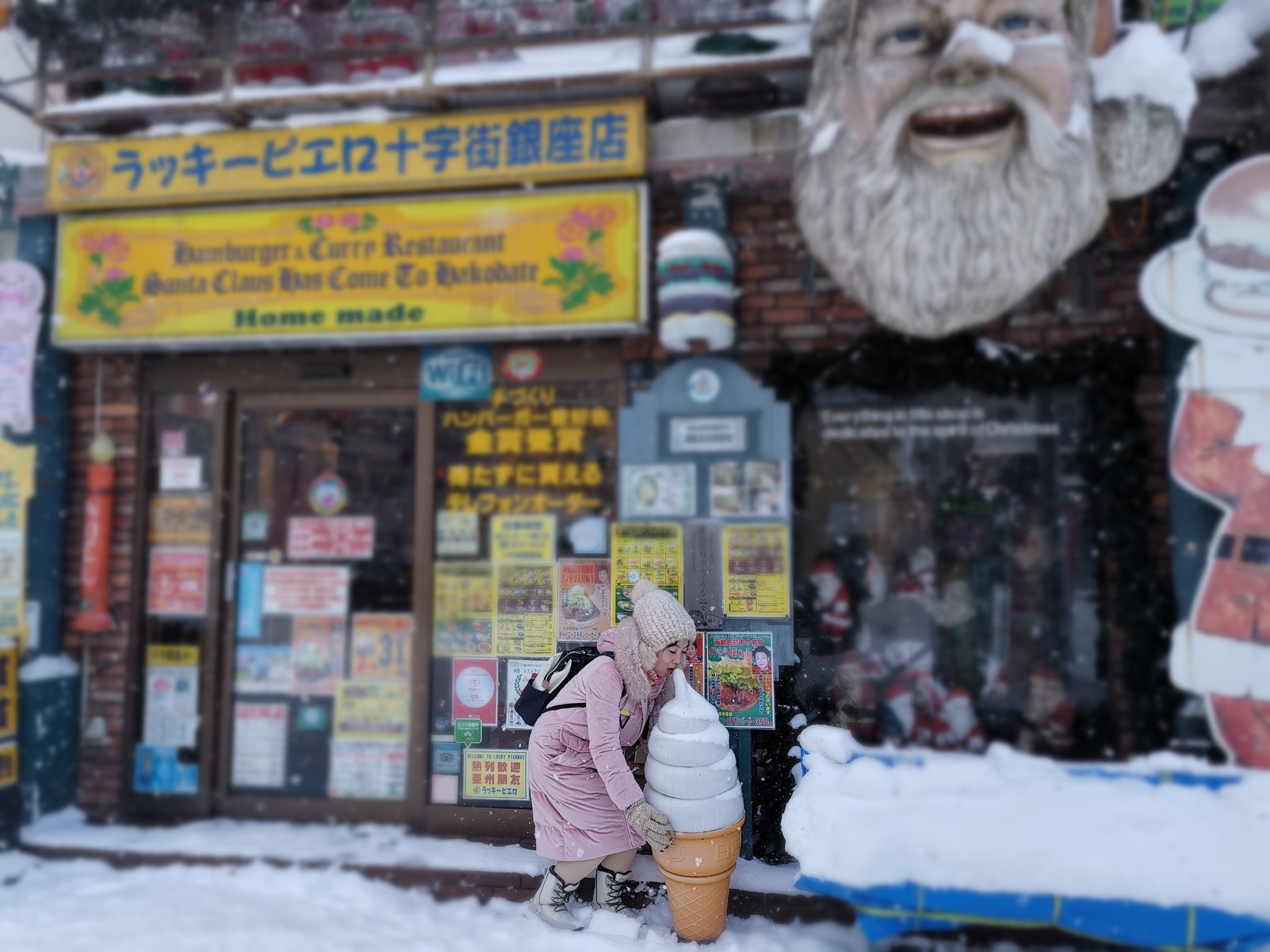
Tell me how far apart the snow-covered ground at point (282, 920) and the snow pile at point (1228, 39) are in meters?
4.72

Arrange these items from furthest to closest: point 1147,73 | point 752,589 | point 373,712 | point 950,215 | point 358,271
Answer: point 373,712, point 358,271, point 950,215, point 1147,73, point 752,589

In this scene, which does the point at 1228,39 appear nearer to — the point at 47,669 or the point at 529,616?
the point at 529,616

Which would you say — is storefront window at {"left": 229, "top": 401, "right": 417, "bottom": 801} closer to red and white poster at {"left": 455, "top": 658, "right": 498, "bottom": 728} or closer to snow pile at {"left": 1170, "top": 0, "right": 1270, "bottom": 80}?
red and white poster at {"left": 455, "top": 658, "right": 498, "bottom": 728}

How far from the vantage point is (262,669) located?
5.30 meters

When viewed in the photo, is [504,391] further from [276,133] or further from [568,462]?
[276,133]

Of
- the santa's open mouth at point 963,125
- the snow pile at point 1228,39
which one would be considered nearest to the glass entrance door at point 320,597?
the santa's open mouth at point 963,125

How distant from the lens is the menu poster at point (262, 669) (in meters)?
5.29

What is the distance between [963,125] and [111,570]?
577 centimetres

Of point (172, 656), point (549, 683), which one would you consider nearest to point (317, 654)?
point (172, 656)

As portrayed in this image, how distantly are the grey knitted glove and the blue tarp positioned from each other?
564 millimetres

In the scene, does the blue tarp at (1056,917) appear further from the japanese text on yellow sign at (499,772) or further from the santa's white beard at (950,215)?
the santa's white beard at (950,215)

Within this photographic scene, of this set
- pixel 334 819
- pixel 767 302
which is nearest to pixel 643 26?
pixel 767 302

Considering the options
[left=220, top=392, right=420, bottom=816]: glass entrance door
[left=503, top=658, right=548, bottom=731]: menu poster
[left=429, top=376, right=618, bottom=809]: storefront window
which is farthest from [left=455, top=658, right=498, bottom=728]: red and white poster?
[left=220, top=392, right=420, bottom=816]: glass entrance door

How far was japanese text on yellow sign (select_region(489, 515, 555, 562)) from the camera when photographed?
16.7ft
